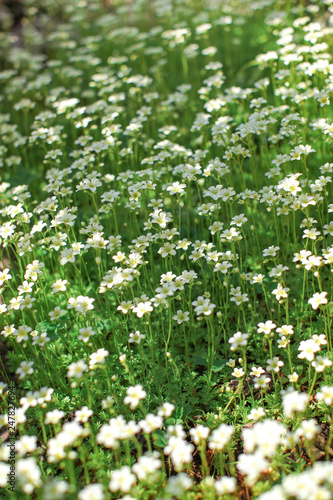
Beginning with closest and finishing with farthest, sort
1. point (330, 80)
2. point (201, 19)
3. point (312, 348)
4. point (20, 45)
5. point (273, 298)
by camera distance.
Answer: point (312, 348)
point (273, 298)
point (330, 80)
point (201, 19)
point (20, 45)

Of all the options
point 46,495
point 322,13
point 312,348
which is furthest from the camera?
point 322,13

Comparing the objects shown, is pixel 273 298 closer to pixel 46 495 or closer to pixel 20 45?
pixel 46 495

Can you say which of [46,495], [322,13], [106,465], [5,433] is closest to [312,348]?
[106,465]

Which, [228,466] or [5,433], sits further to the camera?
[5,433]

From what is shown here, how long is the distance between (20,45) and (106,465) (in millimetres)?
9283

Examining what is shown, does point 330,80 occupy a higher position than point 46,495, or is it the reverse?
point 330,80

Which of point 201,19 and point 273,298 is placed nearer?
point 273,298

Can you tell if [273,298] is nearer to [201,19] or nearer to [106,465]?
[106,465]

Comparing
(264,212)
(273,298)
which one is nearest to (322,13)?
(264,212)

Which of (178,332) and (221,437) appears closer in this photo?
(221,437)

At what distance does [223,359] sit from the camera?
3.32m

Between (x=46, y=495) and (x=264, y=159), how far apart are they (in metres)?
3.85

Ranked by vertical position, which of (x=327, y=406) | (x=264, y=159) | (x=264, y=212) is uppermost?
(x=264, y=159)

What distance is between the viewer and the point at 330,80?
4227 mm
